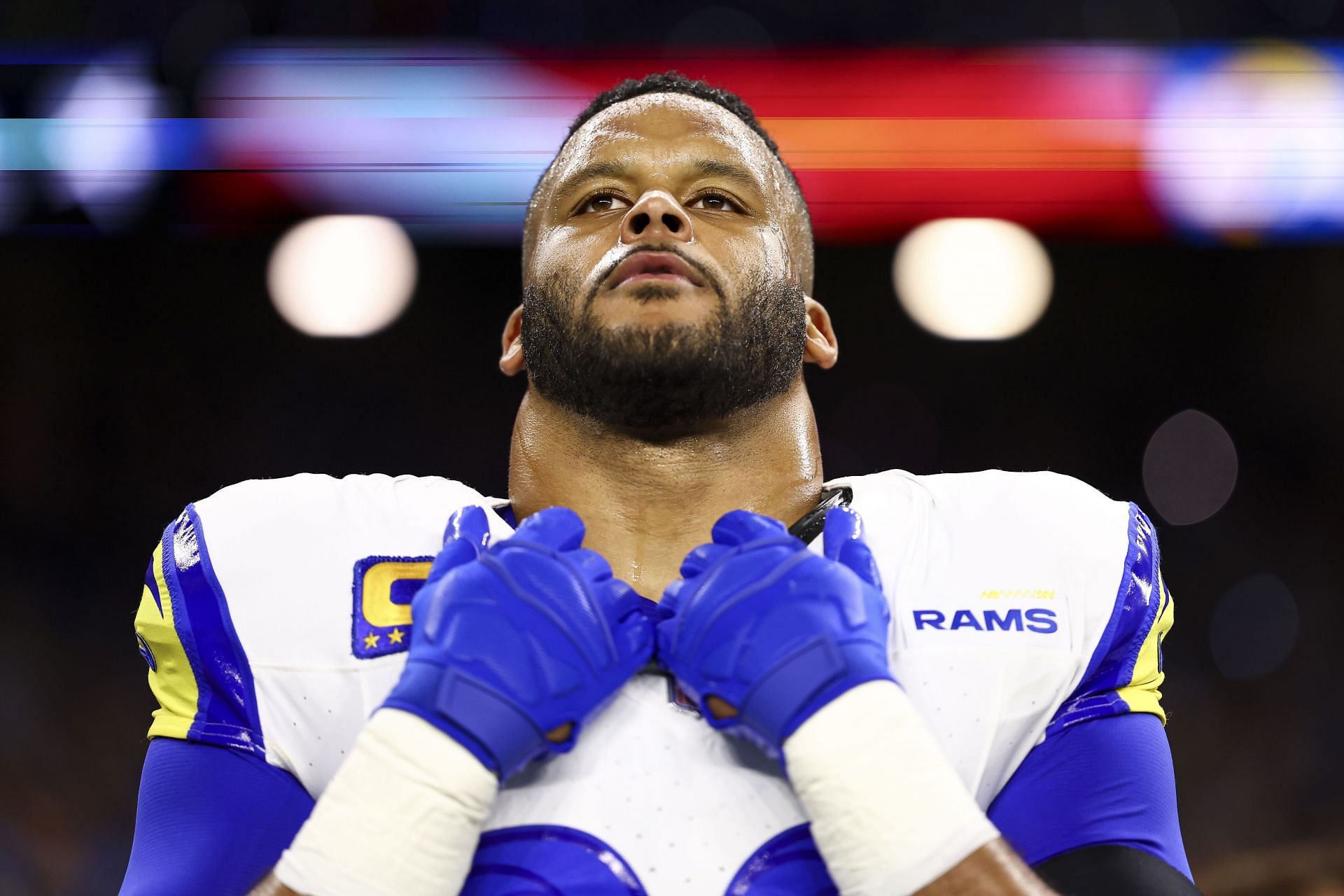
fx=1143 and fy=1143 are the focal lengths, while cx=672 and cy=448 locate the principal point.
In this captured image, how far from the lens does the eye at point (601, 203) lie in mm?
1447

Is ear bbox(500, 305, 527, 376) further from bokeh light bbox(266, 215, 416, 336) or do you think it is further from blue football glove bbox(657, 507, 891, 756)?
bokeh light bbox(266, 215, 416, 336)

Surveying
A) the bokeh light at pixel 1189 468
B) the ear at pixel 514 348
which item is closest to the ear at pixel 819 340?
the ear at pixel 514 348

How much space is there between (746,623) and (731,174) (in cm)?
65

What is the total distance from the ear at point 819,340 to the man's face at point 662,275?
0.35ft

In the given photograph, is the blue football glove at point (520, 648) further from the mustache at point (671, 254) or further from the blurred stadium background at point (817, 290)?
the blurred stadium background at point (817, 290)

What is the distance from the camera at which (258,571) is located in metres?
1.23

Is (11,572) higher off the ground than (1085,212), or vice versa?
(1085,212)

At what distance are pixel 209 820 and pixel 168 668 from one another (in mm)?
185

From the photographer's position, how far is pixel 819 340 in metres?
1.59

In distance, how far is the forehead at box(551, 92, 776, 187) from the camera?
4.76 feet

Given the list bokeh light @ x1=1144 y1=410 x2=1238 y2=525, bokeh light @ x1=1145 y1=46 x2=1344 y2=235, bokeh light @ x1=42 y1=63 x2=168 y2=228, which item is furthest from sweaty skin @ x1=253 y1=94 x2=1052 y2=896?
bokeh light @ x1=1144 y1=410 x2=1238 y2=525

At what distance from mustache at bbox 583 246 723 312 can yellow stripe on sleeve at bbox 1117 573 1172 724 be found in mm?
593

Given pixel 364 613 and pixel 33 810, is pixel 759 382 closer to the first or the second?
pixel 364 613

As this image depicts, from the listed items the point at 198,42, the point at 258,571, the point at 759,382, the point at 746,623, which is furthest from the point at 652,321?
the point at 198,42
